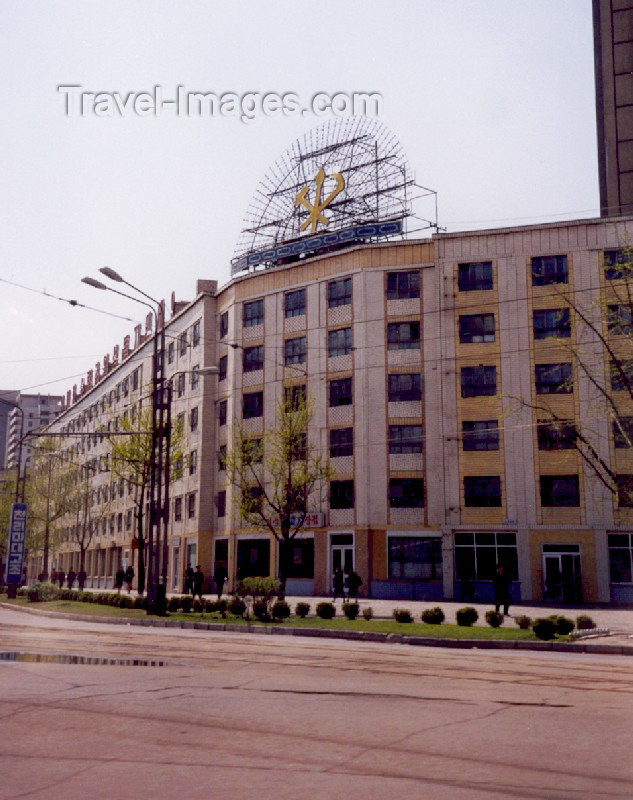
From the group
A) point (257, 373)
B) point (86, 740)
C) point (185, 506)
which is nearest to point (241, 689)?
point (86, 740)

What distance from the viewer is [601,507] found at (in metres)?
40.5

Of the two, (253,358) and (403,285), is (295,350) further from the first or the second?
(403,285)

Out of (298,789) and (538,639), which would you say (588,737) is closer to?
(298,789)

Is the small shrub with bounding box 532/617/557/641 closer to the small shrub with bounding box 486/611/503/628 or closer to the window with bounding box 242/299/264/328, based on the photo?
the small shrub with bounding box 486/611/503/628

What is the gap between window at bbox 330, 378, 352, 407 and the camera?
46.2m

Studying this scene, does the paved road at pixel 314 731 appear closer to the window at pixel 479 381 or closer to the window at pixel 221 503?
the window at pixel 479 381

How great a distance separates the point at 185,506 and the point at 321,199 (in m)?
20.9

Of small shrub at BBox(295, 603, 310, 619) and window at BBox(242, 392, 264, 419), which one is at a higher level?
window at BBox(242, 392, 264, 419)

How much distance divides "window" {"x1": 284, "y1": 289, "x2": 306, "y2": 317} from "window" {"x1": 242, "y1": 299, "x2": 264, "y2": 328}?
1916 millimetres

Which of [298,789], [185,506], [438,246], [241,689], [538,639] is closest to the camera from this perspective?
[298,789]

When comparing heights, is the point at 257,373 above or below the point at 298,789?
above

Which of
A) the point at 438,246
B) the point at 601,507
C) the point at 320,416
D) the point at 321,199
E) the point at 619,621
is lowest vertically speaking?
the point at 619,621

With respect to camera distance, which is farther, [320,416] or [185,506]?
[185,506]

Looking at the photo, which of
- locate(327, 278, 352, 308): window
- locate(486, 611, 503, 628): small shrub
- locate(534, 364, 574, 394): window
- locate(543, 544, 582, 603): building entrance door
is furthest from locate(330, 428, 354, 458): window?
locate(486, 611, 503, 628): small shrub
